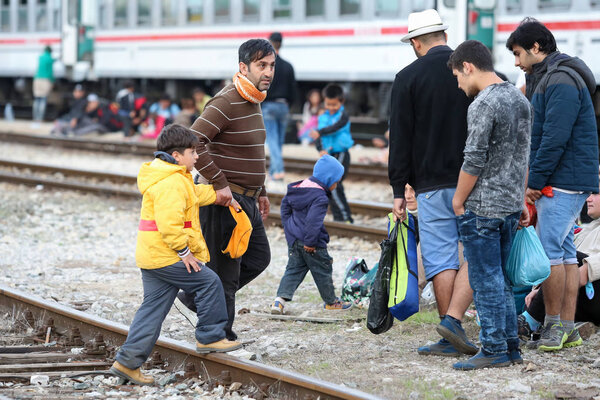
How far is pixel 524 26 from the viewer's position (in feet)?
18.4

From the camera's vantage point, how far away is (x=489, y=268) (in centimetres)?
514

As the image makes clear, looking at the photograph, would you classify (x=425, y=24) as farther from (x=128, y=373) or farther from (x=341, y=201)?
(x=341, y=201)

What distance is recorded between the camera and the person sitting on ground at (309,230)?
658cm

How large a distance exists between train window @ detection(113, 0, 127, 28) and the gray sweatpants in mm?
19215

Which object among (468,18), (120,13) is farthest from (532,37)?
(120,13)

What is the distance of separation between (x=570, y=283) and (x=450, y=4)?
10.9m

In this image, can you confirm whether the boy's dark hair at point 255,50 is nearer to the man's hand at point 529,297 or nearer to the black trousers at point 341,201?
the man's hand at point 529,297

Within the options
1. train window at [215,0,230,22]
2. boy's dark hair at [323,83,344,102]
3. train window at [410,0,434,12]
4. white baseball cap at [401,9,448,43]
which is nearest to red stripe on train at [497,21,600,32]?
train window at [410,0,434,12]

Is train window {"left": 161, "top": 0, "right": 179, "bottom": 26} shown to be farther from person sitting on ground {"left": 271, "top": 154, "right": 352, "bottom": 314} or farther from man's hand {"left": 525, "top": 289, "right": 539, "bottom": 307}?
man's hand {"left": 525, "top": 289, "right": 539, "bottom": 307}

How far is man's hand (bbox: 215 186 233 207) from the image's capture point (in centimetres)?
529

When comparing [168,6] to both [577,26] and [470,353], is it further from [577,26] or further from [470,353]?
[470,353]

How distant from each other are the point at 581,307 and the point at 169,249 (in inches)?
109

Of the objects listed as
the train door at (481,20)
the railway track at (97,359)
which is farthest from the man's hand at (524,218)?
the train door at (481,20)

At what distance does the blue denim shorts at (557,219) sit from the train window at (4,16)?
2398cm
